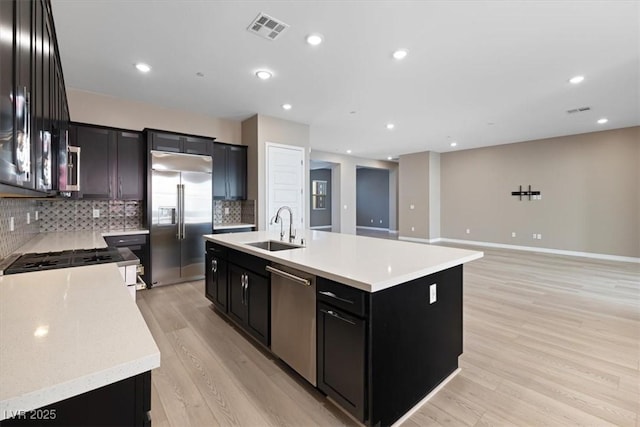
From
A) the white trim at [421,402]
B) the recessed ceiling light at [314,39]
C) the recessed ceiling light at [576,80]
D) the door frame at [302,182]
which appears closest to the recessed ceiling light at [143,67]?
the recessed ceiling light at [314,39]

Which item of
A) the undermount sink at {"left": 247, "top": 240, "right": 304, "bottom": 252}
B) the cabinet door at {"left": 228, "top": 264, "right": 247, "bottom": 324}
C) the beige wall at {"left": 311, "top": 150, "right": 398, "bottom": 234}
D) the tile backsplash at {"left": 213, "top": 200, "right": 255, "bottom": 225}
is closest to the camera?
the cabinet door at {"left": 228, "top": 264, "right": 247, "bottom": 324}

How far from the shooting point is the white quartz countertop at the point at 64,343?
2.11 feet

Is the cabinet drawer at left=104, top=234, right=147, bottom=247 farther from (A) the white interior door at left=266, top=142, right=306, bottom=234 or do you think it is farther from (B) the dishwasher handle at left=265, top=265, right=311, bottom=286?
(B) the dishwasher handle at left=265, top=265, right=311, bottom=286

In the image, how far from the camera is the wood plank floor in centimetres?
177

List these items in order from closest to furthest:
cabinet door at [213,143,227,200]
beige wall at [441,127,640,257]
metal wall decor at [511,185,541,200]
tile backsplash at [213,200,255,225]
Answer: cabinet door at [213,143,227,200] → tile backsplash at [213,200,255,225] → beige wall at [441,127,640,257] → metal wall decor at [511,185,541,200]

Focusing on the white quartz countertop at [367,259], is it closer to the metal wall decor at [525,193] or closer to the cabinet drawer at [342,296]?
the cabinet drawer at [342,296]

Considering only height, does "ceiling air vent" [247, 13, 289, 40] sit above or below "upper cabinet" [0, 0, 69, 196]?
above

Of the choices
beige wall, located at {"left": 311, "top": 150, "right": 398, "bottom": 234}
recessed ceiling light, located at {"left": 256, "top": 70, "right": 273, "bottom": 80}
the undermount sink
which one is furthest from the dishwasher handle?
beige wall, located at {"left": 311, "top": 150, "right": 398, "bottom": 234}

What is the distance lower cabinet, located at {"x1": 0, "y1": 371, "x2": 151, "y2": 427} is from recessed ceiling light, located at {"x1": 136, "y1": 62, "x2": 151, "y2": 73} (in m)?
3.63

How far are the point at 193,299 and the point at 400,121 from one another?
4776mm

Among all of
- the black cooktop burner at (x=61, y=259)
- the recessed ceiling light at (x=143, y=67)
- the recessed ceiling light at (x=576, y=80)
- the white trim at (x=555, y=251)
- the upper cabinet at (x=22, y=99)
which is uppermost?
the recessed ceiling light at (x=576, y=80)

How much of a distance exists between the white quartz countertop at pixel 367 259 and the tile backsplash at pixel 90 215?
2629 mm

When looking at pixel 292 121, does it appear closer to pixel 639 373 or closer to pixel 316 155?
pixel 316 155

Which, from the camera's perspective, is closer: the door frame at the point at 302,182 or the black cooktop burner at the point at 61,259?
the black cooktop burner at the point at 61,259
